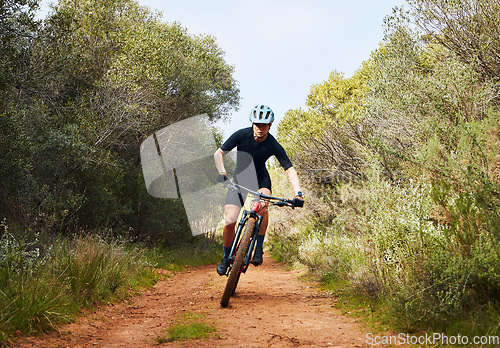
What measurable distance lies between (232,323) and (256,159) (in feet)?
8.08

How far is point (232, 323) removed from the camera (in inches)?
199

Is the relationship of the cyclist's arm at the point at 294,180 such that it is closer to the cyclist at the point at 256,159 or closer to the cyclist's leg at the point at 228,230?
the cyclist at the point at 256,159

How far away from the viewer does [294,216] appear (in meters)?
14.4

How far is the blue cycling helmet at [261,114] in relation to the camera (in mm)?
6189

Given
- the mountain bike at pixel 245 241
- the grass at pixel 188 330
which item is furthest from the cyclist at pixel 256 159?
the grass at pixel 188 330

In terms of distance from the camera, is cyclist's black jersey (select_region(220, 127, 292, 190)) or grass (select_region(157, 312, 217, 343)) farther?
cyclist's black jersey (select_region(220, 127, 292, 190))

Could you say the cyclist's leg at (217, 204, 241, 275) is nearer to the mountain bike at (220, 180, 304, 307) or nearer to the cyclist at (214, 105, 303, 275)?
the cyclist at (214, 105, 303, 275)

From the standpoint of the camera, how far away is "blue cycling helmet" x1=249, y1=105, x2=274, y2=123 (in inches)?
244

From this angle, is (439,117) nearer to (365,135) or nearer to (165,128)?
(365,135)

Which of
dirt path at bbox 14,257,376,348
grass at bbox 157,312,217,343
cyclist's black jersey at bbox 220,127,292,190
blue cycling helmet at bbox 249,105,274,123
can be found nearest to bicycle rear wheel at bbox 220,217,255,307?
dirt path at bbox 14,257,376,348

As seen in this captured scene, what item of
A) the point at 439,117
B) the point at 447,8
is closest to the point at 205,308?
the point at 439,117

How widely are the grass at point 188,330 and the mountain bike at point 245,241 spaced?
835 mm

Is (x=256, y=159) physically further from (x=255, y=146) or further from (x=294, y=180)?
(x=294, y=180)

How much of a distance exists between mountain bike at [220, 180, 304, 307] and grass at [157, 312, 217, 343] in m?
0.84
